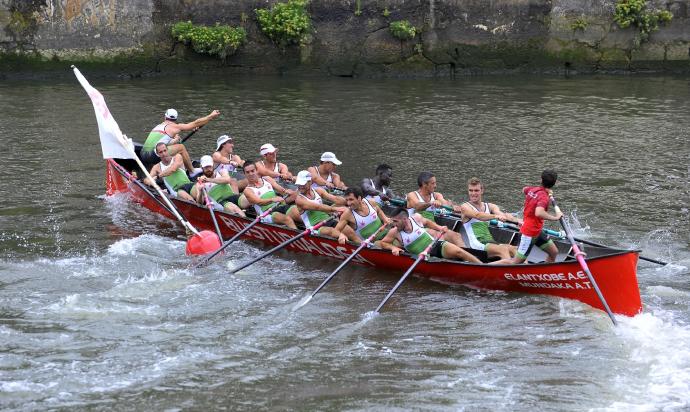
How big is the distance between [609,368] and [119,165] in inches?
460

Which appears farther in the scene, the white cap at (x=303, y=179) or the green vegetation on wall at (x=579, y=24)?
the green vegetation on wall at (x=579, y=24)

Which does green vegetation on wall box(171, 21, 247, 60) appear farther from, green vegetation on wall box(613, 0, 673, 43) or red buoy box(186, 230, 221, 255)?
red buoy box(186, 230, 221, 255)

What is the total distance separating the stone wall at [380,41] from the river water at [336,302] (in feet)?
20.3

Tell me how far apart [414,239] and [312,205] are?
213cm

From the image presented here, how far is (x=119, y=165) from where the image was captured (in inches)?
751

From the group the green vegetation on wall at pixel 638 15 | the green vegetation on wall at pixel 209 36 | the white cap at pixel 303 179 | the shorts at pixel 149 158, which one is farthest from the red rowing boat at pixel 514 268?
the green vegetation on wall at pixel 638 15

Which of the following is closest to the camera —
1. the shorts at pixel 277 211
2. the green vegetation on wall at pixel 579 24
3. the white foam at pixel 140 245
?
the white foam at pixel 140 245

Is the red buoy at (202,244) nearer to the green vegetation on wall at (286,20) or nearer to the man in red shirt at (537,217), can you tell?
the man in red shirt at (537,217)

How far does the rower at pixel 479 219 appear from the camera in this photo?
14.3 metres

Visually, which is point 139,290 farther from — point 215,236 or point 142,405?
point 142,405

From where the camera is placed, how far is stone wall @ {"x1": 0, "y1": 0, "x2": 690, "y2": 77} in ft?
100

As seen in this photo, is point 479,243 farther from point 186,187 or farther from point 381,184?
point 186,187

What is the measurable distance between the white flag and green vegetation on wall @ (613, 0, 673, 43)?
19650mm

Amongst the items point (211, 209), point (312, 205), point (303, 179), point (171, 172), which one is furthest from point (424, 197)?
point (171, 172)
